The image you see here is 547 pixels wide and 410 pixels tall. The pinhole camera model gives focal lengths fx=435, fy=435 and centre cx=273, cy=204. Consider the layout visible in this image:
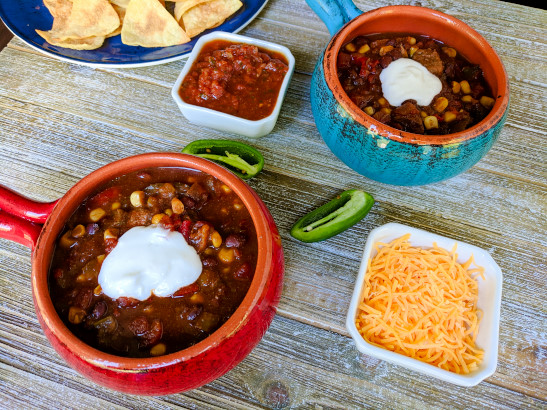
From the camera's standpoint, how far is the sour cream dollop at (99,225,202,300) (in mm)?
1140

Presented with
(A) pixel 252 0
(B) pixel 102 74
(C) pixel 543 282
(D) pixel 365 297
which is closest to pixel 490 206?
(C) pixel 543 282

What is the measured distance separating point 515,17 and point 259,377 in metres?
2.12

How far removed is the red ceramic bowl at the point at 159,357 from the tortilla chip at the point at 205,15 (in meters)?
0.98

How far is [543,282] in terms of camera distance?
5.12 ft

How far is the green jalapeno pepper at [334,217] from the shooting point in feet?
5.10

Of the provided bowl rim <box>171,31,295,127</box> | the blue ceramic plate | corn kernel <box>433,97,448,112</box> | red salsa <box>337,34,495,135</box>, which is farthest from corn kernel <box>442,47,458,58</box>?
the blue ceramic plate

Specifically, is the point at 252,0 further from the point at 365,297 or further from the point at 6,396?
the point at 6,396

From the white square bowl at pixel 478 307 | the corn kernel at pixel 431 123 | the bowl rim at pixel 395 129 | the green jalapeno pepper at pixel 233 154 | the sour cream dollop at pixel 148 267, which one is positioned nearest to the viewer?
the sour cream dollop at pixel 148 267

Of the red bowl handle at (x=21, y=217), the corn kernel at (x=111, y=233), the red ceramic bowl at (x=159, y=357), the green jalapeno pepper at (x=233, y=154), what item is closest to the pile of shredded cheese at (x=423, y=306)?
the red ceramic bowl at (x=159, y=357)

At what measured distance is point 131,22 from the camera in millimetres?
2012

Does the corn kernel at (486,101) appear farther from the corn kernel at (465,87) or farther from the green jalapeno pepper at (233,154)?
the green jalapeno pepper at (233,154)

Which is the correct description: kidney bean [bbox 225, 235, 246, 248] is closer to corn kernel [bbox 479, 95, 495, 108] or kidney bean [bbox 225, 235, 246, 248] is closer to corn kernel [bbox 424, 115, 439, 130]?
corn kernel [bbox 424, 115, 439, 130]

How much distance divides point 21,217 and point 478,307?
1449mm

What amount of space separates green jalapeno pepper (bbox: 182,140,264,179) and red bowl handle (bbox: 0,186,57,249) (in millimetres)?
577
